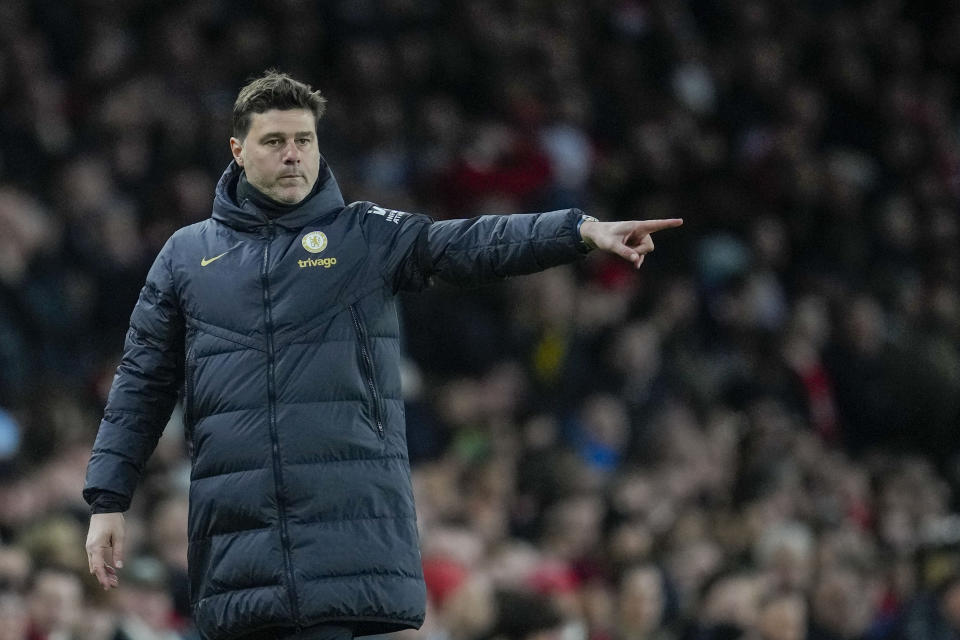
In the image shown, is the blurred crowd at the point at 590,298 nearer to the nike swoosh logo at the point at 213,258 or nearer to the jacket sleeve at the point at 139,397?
the jacket sleeve at the point at 139,397

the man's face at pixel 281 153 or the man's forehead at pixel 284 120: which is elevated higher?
the man's forehead at pixel 284 120

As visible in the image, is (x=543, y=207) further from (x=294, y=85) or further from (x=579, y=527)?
(x=294, y=85)

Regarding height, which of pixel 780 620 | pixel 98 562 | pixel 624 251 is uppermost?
pixel 624 251

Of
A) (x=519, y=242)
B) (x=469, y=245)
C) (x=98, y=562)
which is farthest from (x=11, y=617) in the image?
(x=519, y=242)

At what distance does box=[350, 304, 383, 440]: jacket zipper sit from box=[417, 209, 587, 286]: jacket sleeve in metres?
0.23

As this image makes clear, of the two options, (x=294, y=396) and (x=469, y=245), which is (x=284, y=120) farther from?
(x=294, y=396)

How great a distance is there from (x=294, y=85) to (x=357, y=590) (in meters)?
1.21

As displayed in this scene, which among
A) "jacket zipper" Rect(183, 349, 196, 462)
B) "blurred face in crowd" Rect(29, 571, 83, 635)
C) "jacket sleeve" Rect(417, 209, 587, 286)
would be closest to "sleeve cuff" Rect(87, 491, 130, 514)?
"jacket zipper" Rect(183, 349, 196, 462)

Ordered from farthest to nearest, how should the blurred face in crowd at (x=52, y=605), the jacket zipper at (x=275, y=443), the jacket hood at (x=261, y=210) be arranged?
the blurred face in crowd at (x=52, y=605) < the jacket hood at (x=261, y=210) < the jacket zipper at (x=275, y=443)

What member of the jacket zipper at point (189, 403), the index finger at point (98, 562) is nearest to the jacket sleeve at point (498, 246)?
the jacket zipper at point (189, 403)

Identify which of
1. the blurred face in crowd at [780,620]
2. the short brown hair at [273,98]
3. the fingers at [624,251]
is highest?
the short brown hair at [273,98]

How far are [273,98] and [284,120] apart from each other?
63 mm

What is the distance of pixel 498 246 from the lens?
174 inches

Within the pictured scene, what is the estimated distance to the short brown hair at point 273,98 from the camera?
4523 millimetres
